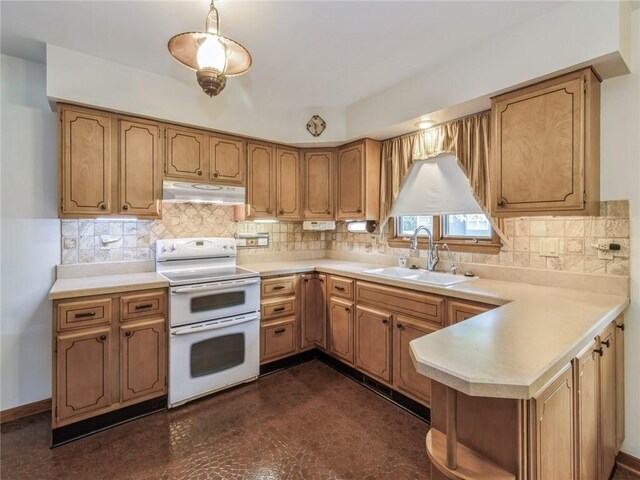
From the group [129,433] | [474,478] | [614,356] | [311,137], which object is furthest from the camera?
→ [311,137]

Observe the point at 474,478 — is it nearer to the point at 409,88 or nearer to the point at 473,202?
the point at 473,202

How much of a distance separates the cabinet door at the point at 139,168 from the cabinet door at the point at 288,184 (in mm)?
1213

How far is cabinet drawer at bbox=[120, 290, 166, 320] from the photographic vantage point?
226 centimetres

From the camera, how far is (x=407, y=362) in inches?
94.4

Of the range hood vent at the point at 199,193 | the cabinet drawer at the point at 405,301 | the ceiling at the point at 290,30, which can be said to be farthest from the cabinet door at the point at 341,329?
the ceiling at the point at 290,30

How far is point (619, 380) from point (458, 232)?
1.42 meters

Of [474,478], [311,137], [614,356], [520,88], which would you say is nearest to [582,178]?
[520,88]

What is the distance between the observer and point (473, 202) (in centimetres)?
257

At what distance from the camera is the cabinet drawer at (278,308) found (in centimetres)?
295

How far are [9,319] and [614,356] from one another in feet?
13.4

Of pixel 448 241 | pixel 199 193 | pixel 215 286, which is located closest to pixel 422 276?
pixel 448 241

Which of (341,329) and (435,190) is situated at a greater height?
(435,190)

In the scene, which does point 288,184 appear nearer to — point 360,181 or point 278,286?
point 360,181

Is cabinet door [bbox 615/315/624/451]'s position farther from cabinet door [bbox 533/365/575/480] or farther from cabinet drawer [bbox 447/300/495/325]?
cabinet door [bbox 533/365/575/480]
